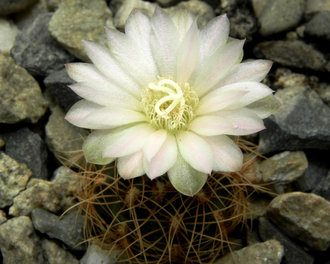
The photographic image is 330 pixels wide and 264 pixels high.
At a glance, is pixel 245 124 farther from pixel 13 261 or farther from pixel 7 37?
pixel 7 37

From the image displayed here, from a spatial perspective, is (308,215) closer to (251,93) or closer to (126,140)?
(251,93)

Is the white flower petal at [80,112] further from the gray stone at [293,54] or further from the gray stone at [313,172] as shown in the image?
the gray stone at [293,54]

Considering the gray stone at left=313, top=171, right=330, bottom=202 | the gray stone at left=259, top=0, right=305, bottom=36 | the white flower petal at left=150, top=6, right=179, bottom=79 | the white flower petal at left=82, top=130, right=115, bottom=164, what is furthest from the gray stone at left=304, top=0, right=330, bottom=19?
Answer: the white flower petal at left=82, top=130, right=115, bottom=164

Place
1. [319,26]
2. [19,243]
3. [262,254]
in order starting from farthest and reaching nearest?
[319,26] < [19,243] < [262,254]

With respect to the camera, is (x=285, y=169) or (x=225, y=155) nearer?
(x=225, y=155)

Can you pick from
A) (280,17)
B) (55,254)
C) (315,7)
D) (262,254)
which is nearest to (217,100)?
(262,254)

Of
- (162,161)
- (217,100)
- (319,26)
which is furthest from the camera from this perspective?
(319,26)

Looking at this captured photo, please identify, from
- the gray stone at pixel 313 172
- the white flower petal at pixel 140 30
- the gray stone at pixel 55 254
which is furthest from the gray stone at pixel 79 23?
the gray stone at pixel 313 172
